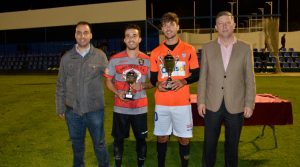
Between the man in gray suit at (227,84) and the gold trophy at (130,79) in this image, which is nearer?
the man in gray suit at (227,84)

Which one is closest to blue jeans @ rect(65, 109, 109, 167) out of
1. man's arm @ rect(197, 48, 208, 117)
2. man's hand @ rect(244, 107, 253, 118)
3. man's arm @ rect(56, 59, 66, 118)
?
man's arm @ rect(56, 59, 66, 118)

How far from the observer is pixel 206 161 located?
4992mm

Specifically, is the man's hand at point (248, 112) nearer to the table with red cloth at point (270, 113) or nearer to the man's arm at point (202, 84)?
the man's arm at point (202, 84)

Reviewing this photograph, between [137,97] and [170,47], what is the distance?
771 mm

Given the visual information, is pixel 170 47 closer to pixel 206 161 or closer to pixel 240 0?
pixel 206 161

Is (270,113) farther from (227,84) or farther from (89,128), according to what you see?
(89,128)

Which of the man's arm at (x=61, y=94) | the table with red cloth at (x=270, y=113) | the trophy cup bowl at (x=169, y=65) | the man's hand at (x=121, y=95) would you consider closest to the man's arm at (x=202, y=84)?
the trophy cup bowl at (x=169, y=65)

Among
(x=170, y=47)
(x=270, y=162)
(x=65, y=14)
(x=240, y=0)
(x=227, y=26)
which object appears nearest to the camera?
(x=227, y=26)

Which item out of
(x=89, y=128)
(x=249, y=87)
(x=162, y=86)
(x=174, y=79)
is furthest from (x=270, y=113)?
(x=89, y=128)

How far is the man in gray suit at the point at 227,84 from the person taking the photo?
182 inches

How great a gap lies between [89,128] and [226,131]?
5.62 ft

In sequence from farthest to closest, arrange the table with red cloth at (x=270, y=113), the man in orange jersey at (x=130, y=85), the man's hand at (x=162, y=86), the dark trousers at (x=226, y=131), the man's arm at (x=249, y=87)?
the table with red cloth at (x=270, y=113) < the man in orange jersey at (x=130, y=85) < the man's hand at (x=162, y=86) < the dark trousers at (x=226, y=131) < the man's arm at (x=249, y=87)

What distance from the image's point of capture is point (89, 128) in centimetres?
500

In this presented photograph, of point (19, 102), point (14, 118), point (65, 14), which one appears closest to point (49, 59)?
point (65, 14)
